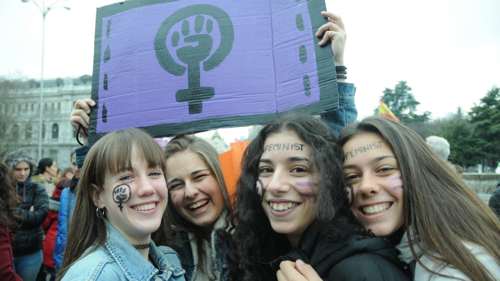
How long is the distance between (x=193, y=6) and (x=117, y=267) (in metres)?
1.86

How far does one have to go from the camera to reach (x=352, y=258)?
1840mm

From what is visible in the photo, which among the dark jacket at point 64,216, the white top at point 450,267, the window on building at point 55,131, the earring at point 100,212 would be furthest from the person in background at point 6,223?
the window on building at point 55,131

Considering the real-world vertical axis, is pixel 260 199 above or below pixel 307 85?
below

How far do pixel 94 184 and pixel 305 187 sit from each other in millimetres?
1062

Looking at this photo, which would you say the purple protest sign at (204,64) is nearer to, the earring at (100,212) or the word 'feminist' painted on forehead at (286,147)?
the word 'feminist' painted on forehead at (286,147)

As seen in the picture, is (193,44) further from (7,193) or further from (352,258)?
(7,193)

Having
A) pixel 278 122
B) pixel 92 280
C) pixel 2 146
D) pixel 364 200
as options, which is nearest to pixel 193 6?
pixel 278 122

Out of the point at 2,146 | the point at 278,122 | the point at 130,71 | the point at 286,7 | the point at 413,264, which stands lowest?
the point at 413,264

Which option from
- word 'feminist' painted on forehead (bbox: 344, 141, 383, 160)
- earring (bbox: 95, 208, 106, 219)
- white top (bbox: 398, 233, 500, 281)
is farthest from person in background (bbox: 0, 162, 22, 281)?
white top (bbox: 398, 233, 500, 281)

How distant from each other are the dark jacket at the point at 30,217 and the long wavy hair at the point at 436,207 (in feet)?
13.7

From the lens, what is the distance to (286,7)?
111 inches

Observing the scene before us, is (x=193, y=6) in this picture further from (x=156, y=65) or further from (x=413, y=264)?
(x=413, y=264)

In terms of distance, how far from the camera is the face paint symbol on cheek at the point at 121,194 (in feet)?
6.74

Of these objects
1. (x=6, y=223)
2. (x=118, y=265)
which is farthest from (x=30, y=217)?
(x=118, y=265)
